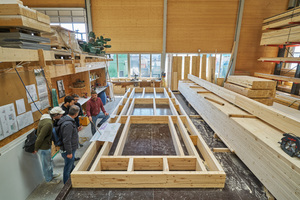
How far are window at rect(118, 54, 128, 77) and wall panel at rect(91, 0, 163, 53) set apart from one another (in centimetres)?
56

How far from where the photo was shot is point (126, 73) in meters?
11.9

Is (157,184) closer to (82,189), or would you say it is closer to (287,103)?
(82,189)

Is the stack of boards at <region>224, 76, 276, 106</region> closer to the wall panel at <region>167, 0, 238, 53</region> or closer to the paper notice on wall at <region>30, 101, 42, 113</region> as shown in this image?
the paper notice on wall at <region>30, 101, 42, 113</region>

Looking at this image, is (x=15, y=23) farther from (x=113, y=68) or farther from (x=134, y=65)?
(x=113, y=68)

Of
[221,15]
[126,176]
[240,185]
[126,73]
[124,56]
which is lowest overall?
[240,185]

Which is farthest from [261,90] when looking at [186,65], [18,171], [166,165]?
[186,65]

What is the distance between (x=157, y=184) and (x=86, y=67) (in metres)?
5.09

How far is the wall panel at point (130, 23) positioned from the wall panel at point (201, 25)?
944 mm

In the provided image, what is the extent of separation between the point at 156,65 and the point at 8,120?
32.8 feet

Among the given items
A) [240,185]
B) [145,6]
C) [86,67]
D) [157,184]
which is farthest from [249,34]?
[157,184]

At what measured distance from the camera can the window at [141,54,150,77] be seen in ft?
37.7

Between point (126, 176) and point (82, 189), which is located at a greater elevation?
point (126, 176)

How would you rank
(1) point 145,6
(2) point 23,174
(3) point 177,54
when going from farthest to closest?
(3) point 177,54 → (1) point 145,6 → (2) point 23,174

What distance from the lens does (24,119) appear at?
307 cm
